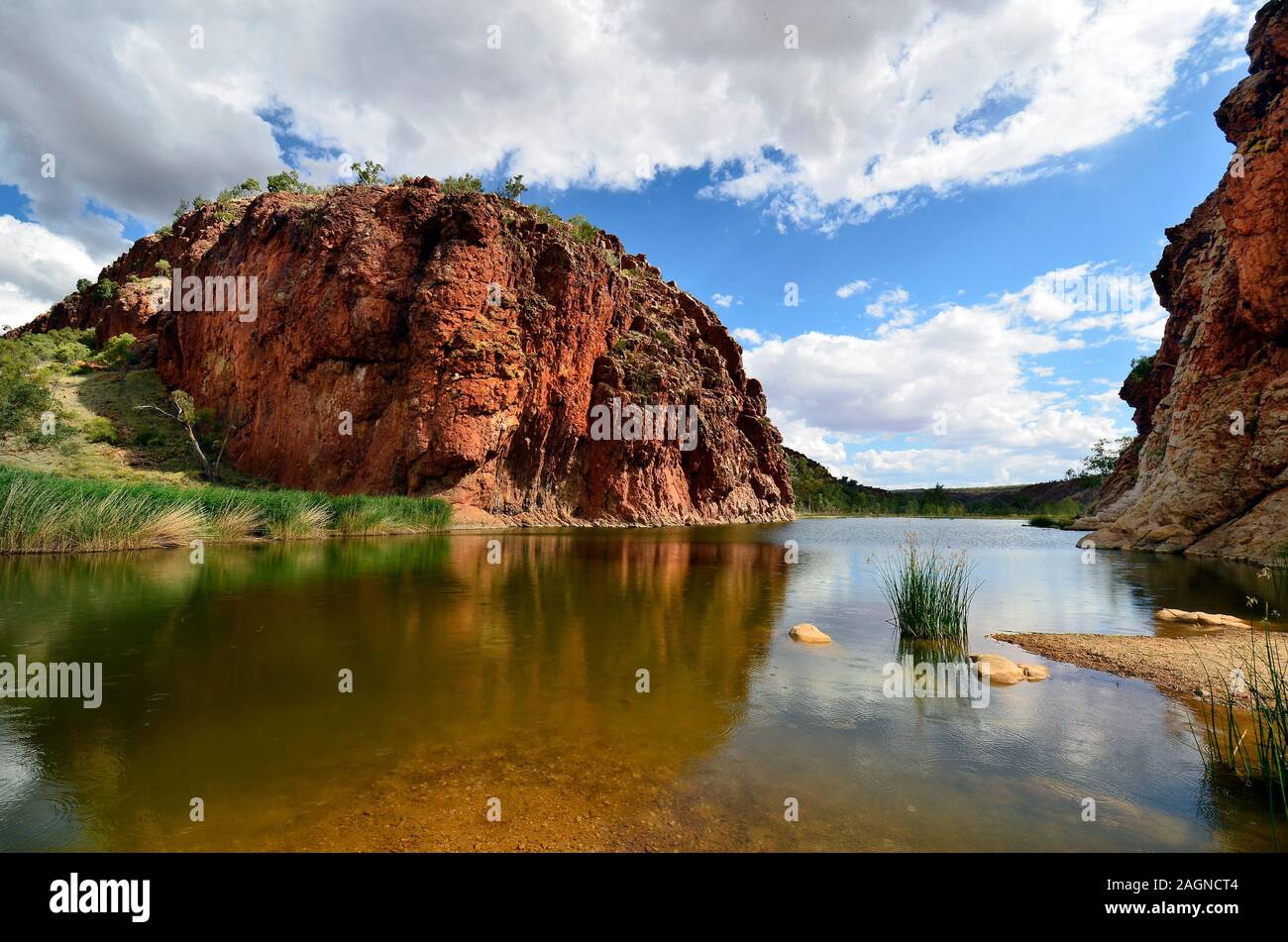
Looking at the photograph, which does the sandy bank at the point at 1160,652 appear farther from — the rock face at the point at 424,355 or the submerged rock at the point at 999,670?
the rock face at the point at 424,355

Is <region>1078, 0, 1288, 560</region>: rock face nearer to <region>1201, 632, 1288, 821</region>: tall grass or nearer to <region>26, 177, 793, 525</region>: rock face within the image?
<region>1201, 632, 1288, 821</region>: tall grass

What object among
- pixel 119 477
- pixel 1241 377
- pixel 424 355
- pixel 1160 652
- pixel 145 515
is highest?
pixel 424 355

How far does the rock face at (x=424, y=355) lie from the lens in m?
38.7

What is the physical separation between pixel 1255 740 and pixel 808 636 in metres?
5.07

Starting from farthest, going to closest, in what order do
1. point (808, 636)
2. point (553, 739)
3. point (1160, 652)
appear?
1. point (808, 636)
2. point (1160, 652)
3. point (553, 739)

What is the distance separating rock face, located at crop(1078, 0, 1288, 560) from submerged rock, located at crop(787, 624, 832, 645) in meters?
20.2

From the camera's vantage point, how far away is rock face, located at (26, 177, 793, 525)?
3869 centimetres

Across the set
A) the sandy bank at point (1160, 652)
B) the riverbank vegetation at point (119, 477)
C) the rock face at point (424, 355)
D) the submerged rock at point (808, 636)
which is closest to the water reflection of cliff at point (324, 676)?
the submerged rock at point (808, 636)

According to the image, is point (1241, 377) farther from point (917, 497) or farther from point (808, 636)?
point (917, 497)

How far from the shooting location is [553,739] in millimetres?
5285

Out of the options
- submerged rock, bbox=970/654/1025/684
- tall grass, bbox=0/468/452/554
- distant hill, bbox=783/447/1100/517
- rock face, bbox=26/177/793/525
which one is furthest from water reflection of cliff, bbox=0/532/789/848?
distant hill, bbox=783/447/1100/517

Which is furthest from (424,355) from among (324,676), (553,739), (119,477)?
(553,739)
